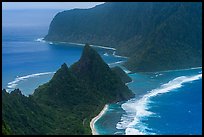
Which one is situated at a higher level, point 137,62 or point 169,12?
point 169,12

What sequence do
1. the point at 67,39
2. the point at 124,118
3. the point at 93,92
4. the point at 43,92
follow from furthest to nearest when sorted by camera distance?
the point at 67,39 < the point at 93,92 < the point at 43,92 < the point at 124,118

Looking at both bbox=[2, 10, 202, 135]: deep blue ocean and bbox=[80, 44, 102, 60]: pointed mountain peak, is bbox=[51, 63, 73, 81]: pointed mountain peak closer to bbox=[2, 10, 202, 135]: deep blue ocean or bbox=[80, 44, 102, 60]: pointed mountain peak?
bbox=[2, 10, 202, 135]: deep blue ocean

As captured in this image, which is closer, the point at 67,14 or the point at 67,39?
the point at 67,39

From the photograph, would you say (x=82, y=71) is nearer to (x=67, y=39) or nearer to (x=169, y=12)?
(x=169, y=12)

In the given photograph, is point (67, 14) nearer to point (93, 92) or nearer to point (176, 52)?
point (176, 52)

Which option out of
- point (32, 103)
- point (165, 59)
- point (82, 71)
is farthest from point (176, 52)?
point (32, 103)

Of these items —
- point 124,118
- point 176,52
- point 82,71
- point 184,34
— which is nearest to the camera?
point 124,118

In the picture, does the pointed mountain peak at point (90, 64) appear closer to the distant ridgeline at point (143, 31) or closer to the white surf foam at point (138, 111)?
the white surf foam at point (138, 111)
